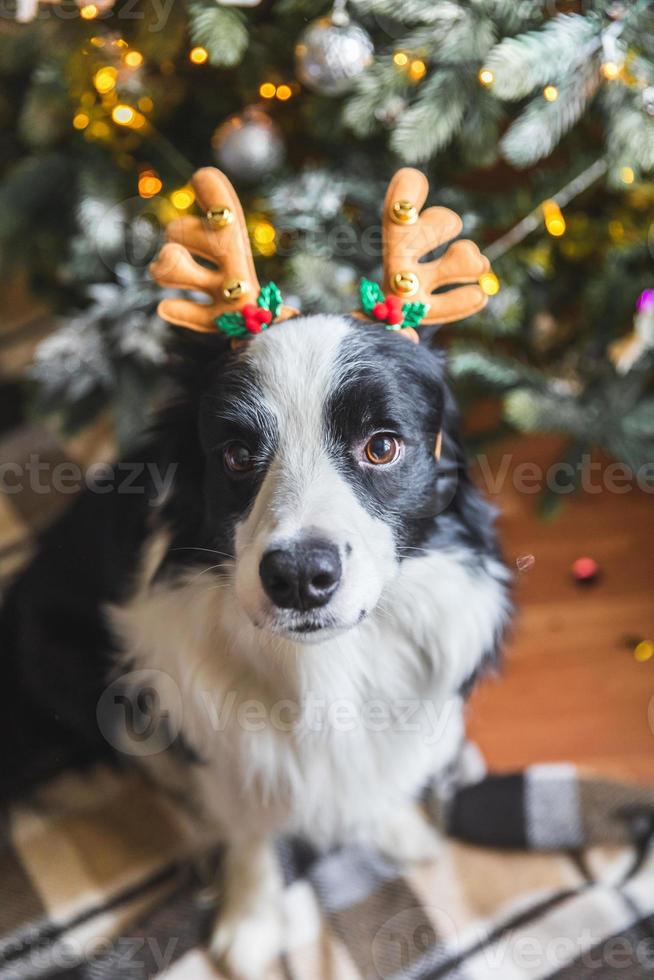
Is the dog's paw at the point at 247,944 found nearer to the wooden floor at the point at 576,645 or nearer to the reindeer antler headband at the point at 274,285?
the wooden floor at the point at 576,645

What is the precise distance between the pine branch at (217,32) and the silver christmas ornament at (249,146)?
16cm

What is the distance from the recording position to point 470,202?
1.62m

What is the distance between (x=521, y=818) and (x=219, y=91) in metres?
1.41

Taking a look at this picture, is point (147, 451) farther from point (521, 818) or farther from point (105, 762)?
point (521, 818)

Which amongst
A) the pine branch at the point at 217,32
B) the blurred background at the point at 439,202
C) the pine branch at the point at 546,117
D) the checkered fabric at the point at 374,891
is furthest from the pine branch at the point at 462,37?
the checkered fabric at the point at 374,891

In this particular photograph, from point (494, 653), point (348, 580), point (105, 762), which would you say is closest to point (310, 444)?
point (348, 580)

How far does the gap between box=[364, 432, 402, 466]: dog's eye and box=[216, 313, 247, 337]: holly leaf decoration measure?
21cm

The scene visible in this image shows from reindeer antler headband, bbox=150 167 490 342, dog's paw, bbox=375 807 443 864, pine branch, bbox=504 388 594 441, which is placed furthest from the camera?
pine branch, bbox=504 388 594 441

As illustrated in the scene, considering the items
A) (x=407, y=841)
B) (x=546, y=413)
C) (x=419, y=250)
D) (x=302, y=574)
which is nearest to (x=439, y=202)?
(x=546, y=413)

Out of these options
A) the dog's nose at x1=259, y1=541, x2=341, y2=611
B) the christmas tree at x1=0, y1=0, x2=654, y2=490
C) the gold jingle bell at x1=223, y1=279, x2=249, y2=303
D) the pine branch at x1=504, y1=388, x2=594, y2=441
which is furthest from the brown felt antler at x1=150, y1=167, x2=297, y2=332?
the pine branch at x1=504, y1=388, x2=594, y2=441

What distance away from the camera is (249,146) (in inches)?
58.8

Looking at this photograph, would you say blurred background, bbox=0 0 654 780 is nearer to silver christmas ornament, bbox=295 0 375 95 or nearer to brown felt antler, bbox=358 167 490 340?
silver christmas ornament, bbox=295 0 375 95

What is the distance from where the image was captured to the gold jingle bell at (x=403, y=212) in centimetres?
102

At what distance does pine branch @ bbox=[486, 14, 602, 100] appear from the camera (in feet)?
4.09
